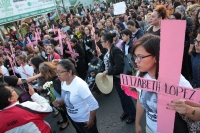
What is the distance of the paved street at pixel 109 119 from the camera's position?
9.54ft

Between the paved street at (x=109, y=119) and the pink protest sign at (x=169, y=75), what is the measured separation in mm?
1958

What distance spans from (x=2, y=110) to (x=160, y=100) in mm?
1495

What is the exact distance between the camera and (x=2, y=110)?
1.63 meters

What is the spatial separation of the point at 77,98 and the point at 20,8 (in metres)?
8.96

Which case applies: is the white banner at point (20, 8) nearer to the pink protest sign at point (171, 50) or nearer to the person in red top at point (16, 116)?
the person in red top at point (16, 116)

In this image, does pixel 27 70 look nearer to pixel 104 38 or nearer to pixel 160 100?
pixel 104 38

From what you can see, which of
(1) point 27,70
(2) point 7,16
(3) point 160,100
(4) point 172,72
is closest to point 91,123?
(3) point 160,100

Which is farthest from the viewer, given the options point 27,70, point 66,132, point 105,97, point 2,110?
point 105,97

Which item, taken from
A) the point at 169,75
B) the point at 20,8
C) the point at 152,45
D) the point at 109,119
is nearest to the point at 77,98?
the point at 152,45

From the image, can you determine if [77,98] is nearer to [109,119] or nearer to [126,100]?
[126,100]

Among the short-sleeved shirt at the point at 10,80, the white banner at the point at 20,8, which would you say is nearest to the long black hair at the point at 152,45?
the short-sleeved shirt at the point at 10,80

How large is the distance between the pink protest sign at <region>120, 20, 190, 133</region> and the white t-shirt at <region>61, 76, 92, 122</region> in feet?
3.05

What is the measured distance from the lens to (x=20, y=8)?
29.6 feet

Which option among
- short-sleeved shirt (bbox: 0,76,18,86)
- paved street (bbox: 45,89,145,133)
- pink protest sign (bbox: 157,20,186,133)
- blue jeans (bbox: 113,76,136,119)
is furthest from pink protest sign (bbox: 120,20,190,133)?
short-sleeved shirt (bbox: 0,76,18,86)
